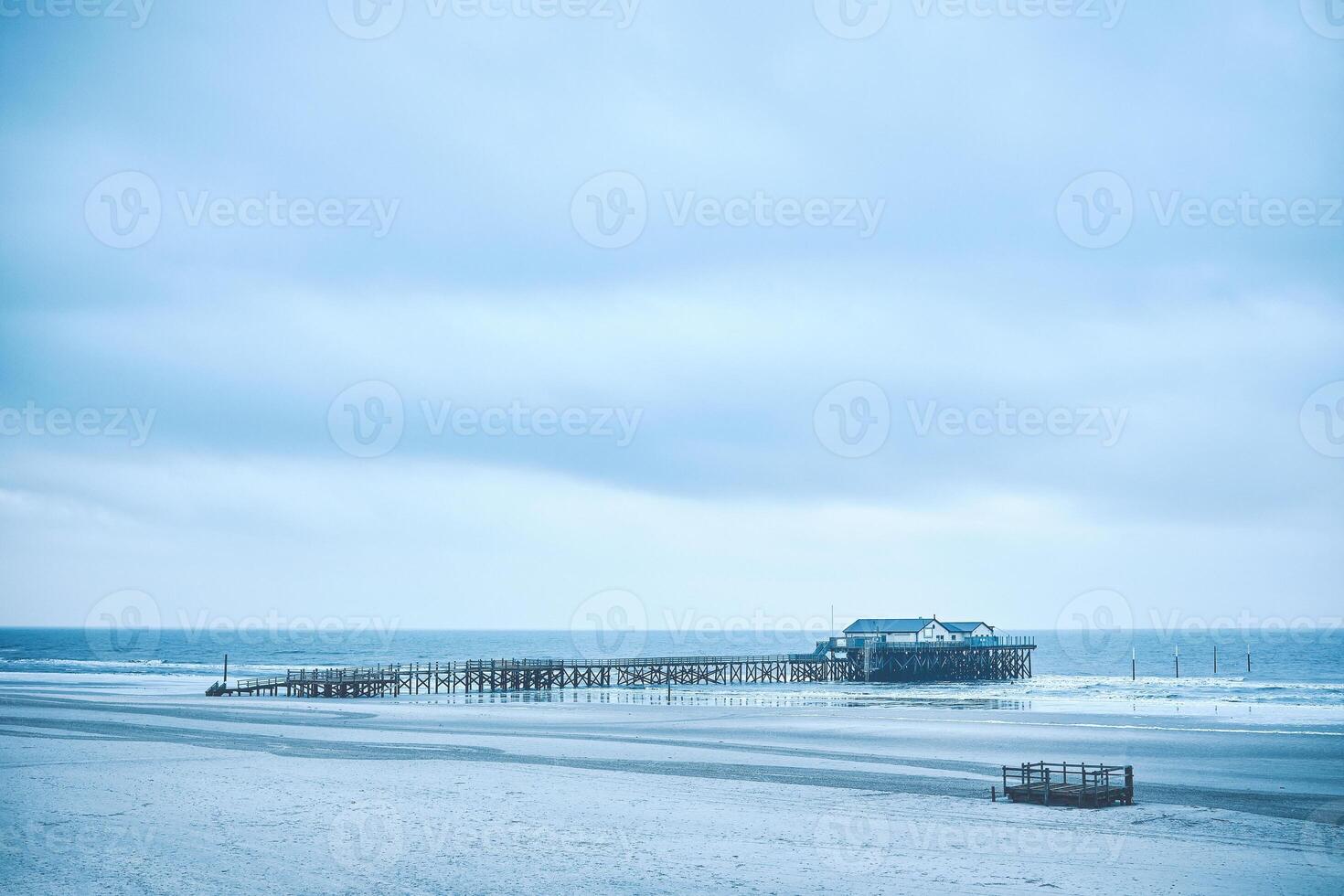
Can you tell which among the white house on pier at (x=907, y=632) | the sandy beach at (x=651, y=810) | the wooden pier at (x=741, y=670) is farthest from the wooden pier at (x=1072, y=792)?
the white house on pier at (x=907, y=632)

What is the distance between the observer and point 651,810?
27.7 metres

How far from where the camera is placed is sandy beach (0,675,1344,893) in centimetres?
2070

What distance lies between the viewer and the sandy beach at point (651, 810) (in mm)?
20703

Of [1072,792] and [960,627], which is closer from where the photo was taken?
[1072,792]

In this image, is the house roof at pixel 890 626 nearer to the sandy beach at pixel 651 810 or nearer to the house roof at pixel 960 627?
the house roof at pixel 960 627

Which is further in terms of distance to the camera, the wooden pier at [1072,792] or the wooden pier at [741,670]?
the wooden pier at [741,670]

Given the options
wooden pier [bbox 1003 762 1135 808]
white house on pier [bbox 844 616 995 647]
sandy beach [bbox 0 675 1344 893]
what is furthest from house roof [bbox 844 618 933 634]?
wooden pier [bbox 1003 762 1135 808]

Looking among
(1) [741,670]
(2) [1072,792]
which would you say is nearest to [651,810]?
(2) [1072,792]

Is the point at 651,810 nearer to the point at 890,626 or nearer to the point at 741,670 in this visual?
the point at 741,670

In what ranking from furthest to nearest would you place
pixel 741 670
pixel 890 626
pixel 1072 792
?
1. pixel 890 626
2. pixel 741 670
3. pixel 1072 792

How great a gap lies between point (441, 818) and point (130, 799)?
27.8 ft

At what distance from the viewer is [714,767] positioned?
36125 mm

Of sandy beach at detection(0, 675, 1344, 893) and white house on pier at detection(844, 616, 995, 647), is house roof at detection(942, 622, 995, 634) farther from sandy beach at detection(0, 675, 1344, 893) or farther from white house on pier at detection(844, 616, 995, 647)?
sandy beach at detection(0, 675, 1344, 893)

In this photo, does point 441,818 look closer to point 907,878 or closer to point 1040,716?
point 907,878
